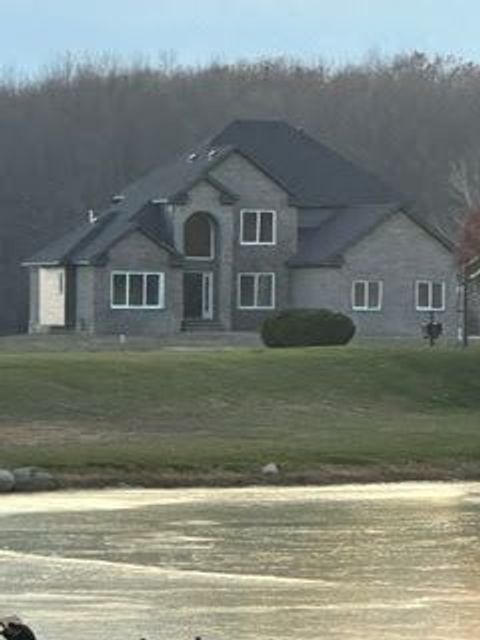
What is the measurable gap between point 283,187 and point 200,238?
3739 millimetres

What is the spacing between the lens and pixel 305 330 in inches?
2505

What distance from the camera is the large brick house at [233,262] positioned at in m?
79.1

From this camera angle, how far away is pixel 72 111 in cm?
14612

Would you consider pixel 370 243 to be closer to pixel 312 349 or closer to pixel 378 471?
pixel 312 349

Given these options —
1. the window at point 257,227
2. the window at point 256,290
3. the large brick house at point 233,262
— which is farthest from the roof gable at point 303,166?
the window at point 256,290

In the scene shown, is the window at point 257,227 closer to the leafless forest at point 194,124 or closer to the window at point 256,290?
the window at point 256,290

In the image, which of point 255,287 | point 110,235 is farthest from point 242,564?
point 255,287

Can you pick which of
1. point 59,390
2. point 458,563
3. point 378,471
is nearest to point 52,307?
point 59,390

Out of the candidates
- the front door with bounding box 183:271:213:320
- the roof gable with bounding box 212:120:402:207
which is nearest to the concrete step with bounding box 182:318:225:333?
the front door with bounding box 183:271:213:320

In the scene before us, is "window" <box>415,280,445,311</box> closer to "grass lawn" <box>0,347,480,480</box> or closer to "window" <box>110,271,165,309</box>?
"window" <box>110,271,165,309</box>

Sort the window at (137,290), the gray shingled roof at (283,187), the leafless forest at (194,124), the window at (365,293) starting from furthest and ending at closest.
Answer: the leafless forest at (194,124)
the window at (365,293)
the gray shingled roof at (283,187)
the window at (137,290)

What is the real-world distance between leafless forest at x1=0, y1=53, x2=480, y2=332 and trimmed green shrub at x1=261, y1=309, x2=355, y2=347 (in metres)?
52.3

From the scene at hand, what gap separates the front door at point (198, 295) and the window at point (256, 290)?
1350 mm

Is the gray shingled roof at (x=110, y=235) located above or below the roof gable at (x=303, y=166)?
below
